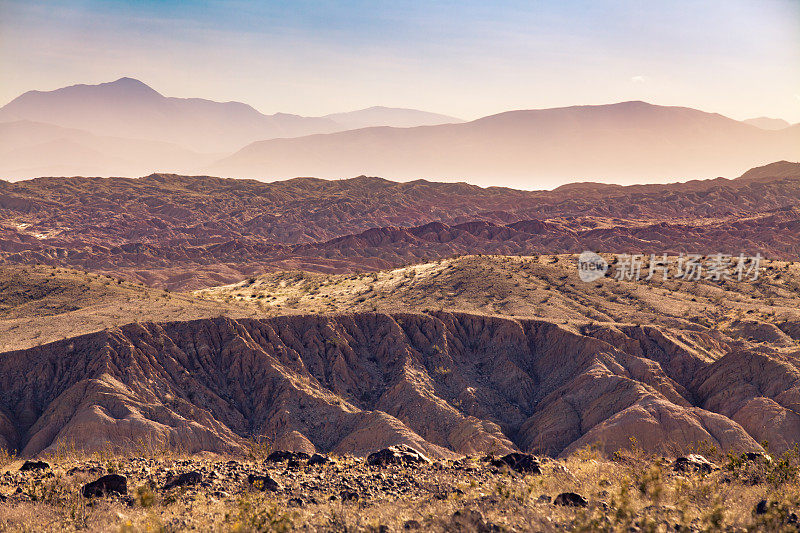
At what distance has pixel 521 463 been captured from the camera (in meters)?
22.8

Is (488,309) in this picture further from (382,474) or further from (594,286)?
(382,474)

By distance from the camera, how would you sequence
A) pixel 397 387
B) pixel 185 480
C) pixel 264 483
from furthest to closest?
pixel 397 387 → pixel 264 483 → pixel 185 480

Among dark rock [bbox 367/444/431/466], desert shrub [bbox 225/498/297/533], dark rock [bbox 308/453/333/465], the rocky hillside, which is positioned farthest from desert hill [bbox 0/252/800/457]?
desert shrub [bbox 225/498/297/533]

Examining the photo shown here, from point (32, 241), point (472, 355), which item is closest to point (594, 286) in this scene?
point (472, 355)

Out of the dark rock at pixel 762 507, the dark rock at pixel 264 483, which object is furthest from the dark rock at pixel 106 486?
the dark rock at pixel 762 507

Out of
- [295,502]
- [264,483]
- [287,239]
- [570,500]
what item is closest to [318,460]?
[264,483]

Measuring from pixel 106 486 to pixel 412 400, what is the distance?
2736 centimetres

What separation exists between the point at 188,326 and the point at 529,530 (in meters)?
36.7

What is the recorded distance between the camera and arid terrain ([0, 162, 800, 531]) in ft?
60.9

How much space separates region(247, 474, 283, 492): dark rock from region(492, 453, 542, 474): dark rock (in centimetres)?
719

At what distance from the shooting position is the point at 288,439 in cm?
4097

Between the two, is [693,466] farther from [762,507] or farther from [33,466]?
[33,466]

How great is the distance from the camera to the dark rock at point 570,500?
18172 mm

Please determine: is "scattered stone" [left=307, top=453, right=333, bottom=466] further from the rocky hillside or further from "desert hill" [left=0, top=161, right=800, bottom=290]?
"desert hill" [left=0, top=161, right=800, bottom=290]
